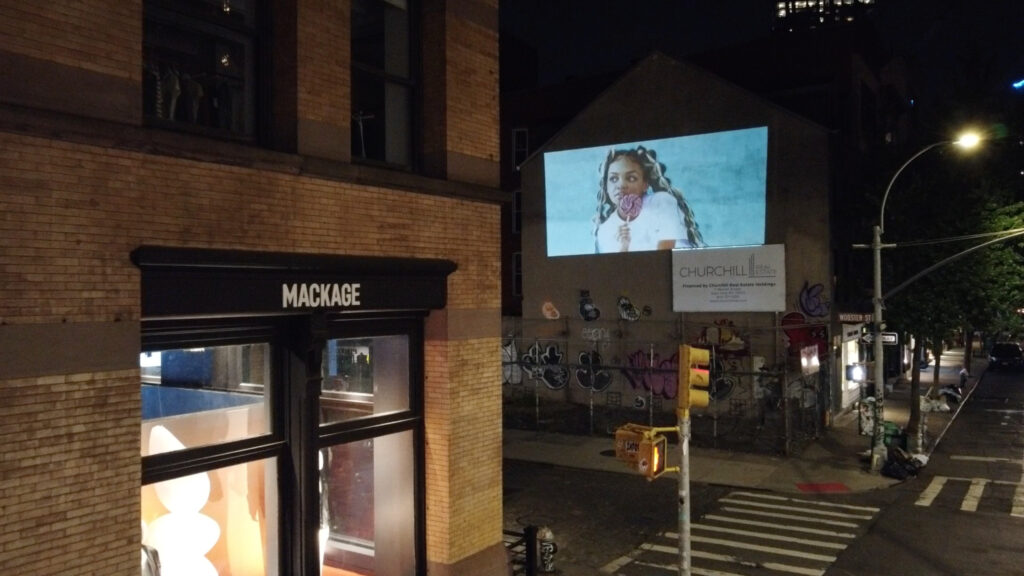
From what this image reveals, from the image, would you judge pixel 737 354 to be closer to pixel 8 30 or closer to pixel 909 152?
pixel 909 152

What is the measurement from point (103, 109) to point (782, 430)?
76.4 feet

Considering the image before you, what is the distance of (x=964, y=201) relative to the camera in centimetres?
2552

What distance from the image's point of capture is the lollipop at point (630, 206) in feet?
102

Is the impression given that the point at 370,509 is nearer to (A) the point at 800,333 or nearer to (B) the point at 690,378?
(B) the point at 690,378

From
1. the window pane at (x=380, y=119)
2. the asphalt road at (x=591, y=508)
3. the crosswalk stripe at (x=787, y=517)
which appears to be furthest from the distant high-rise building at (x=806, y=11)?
the window pane at (x=380, y=119)

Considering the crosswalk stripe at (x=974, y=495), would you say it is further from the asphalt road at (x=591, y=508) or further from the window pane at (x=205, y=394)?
the window pane at (x=205, y=394)

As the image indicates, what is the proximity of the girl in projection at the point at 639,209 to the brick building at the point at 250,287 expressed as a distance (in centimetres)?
2041

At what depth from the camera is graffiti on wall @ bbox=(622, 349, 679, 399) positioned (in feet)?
95.7

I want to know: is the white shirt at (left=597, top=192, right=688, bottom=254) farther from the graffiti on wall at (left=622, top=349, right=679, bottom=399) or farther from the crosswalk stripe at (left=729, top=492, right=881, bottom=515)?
the crosswalk stripe at (left=729, top=492, right=881, bottom=515)

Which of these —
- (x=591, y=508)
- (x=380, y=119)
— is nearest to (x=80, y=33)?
(x=380, y=119)

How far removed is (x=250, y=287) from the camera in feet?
24.3

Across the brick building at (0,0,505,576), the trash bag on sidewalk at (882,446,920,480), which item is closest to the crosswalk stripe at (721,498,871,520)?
the trash bag on sidewalk at (882,446,920,480)

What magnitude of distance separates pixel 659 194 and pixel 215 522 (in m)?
25.3

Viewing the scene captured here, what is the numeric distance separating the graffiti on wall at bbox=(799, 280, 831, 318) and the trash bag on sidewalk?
7988 mm
